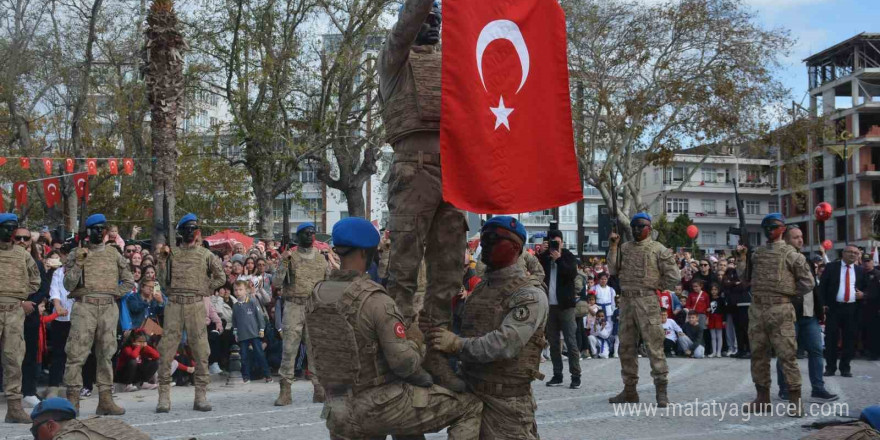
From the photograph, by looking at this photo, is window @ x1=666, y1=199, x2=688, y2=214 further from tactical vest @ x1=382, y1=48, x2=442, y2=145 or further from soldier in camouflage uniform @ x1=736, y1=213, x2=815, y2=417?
tactical vest @ x1=382, y1=48, x2=442, y2=145

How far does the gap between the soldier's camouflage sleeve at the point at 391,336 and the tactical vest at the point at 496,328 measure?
1.84 ft

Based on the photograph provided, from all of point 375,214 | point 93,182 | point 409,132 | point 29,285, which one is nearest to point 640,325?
point 409,132

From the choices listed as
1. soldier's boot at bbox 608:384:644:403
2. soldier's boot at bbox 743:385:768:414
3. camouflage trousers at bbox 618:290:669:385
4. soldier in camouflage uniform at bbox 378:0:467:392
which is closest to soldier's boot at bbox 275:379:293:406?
soldier's boot at bbox 608:384:644:403

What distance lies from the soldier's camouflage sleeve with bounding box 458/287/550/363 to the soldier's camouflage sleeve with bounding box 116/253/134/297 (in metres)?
7.11

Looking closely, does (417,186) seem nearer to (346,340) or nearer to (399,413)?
(346,340)

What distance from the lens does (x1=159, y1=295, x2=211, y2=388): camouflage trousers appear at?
11680 millimetres

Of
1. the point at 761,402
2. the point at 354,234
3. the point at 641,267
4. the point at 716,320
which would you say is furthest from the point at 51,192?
the point at 354,234

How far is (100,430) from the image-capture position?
5469 mm

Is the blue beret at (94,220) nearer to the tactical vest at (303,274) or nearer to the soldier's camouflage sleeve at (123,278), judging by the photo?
the soldier's camouflage sleeve at (123,278)

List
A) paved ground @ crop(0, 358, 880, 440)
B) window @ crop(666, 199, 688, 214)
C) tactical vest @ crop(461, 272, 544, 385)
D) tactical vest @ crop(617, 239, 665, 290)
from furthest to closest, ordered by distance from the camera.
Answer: window @ crop(666, 199, 688, 214), tactical vest @ crop(617, 239, 665, 290), paved ground @ crop(0, 358, 880, 440), tactical vest @ crop(461, 272, 544, 385)

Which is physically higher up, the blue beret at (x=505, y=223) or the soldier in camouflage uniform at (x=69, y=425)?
the blue beret at (x=505, y=223)

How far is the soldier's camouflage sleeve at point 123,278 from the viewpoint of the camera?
1170 cm

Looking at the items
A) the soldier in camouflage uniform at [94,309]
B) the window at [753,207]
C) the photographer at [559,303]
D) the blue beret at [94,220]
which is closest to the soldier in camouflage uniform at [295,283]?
the soldier in camouflage uniform at [94,309]

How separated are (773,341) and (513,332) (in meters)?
6.19
